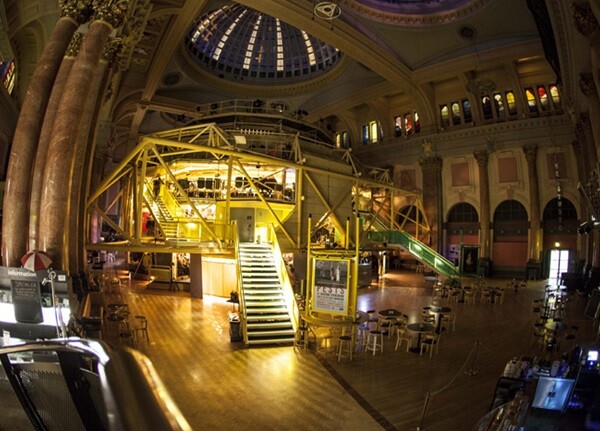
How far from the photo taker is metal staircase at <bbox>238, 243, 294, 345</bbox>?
11774 mm

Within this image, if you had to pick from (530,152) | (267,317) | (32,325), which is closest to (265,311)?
(267,317)

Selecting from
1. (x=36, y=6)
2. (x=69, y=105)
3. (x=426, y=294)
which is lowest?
(x=426, y=294)

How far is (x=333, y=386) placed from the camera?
8305 millimetres

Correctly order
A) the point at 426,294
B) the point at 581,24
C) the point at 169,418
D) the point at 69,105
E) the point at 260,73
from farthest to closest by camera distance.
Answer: the point at 260,73
the point at 426,294
the point at 581,24
the point at 69,105
the point at 169,418

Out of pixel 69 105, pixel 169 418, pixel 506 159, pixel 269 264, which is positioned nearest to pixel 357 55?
pixel 506 159

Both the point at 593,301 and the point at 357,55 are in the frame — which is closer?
the point at 593,301

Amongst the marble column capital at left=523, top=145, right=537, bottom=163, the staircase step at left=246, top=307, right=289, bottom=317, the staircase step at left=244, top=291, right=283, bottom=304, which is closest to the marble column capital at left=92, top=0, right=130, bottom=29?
the staircase step at left=244, top=291, right=283, bottom=304

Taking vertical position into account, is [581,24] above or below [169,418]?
above

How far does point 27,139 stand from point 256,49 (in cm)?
3280

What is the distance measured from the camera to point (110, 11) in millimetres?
10758

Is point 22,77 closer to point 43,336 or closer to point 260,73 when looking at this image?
point 43,336

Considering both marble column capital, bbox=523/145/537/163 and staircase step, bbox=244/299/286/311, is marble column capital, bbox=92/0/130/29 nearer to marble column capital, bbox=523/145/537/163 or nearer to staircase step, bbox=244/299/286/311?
staircase step, bbox=244/299/286/311

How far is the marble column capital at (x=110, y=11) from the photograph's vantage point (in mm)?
10711

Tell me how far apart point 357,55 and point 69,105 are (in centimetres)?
2130
